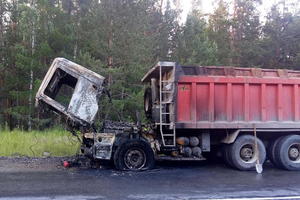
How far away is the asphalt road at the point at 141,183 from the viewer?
7.56 m

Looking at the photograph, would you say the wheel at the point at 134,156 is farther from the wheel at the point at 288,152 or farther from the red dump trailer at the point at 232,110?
the wheel at the point at 288,152

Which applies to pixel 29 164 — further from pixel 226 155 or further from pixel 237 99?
pixel 237 99

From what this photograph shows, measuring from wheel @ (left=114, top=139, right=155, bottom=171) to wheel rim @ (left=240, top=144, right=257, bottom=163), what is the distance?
239cm

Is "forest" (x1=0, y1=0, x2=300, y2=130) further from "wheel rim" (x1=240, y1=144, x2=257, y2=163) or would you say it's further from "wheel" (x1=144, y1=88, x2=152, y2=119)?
"wheel rim" (x1=240, y1=144, x2=257, y2=163)

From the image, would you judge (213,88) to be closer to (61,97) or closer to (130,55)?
(61,97)

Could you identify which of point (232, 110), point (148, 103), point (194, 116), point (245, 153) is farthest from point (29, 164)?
point (245, 153)

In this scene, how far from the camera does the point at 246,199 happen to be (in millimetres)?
7262

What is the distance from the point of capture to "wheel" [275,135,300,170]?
37.9 ft

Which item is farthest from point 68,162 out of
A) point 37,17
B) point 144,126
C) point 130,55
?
point 37,17

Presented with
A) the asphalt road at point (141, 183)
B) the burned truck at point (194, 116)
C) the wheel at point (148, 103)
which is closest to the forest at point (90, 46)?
the wheel at point (148, 103)

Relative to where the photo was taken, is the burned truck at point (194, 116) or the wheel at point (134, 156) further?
the burned truck at point (194, 116)

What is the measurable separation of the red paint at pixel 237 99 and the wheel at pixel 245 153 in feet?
1.65

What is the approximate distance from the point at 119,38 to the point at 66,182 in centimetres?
1436

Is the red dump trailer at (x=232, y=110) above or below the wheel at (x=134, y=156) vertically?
above
